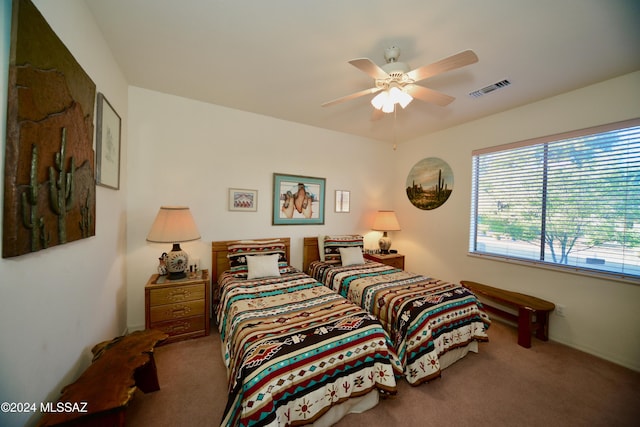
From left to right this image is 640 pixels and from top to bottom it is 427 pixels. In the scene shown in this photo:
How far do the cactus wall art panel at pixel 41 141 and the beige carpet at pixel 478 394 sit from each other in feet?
4.53

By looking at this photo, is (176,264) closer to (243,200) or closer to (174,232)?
(174,232)

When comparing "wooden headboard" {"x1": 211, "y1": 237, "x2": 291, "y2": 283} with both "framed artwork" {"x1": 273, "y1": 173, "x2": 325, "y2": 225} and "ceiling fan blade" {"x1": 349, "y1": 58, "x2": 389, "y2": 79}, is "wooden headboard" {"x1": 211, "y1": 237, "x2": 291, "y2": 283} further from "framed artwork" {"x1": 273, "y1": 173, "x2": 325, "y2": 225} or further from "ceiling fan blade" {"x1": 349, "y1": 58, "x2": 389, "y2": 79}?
"ceiling fan blade" {"x1": 349, "y1": 58, "x2": 389, "y2": 79}

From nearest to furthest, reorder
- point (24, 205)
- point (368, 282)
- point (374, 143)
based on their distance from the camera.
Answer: point (24, 205) < point (368, 282) < point (374, 143)

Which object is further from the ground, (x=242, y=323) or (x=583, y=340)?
(x=242, y=323)

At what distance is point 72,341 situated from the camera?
4.25 ft

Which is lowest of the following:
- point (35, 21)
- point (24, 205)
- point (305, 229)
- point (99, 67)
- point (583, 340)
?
point (583, 340)

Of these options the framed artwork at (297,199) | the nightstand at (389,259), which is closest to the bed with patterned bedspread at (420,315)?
the nightstand at (389,259)

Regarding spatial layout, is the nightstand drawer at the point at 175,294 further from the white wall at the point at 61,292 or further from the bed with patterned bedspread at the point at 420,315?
the bed with patterned bedspread at the point at 420,315

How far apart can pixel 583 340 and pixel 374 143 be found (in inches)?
147

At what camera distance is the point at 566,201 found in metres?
2.45

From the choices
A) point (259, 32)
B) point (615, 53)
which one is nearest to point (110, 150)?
point (259, 32)

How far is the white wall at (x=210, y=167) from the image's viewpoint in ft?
8.18

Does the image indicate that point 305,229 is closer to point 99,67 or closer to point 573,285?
point 99,67

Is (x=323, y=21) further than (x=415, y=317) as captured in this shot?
No
